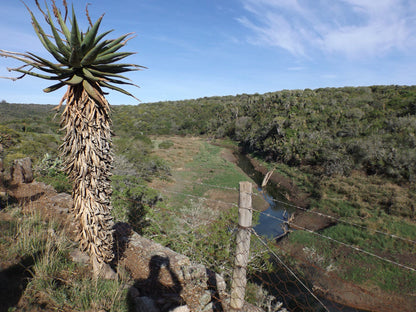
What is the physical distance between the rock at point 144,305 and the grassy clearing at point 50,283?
17cm

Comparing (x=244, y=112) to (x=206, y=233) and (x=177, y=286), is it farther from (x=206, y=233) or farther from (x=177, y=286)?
(x=177, y=286)

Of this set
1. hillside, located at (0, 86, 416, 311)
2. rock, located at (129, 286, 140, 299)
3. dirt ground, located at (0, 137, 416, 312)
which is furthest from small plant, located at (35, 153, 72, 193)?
rock, located at (129, 286, 140, 299)

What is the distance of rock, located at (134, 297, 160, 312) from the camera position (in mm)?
3316

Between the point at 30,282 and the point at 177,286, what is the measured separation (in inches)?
92.9

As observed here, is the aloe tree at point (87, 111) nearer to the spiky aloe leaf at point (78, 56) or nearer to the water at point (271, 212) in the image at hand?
the spiky aloe leaf at point (78, 56)

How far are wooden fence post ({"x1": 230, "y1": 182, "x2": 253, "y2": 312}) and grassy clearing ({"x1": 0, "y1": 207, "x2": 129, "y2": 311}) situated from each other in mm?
1588

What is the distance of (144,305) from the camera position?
335 cm

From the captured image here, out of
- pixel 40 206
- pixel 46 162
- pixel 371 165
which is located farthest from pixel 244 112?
pixel 40 206

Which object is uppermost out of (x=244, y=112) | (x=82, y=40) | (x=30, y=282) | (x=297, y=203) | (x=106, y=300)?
(x=244, y=112)

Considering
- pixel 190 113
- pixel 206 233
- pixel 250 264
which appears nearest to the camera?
pixel 250 264

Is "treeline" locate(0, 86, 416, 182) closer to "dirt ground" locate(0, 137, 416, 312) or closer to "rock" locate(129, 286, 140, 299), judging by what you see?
"dirt ground" locate(0, 137, 416, 312)

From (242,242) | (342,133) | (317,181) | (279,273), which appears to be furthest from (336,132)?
(242,242)

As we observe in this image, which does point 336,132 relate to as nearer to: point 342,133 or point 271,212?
point 342,133

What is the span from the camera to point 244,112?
5962cm
